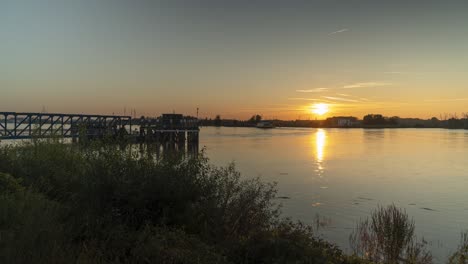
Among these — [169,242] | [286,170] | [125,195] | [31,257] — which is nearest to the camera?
[31,257]

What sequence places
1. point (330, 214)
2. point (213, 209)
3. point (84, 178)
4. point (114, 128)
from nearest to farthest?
point (84, 178)
point (213, 209)
point (330, 214)
point (114, 128)

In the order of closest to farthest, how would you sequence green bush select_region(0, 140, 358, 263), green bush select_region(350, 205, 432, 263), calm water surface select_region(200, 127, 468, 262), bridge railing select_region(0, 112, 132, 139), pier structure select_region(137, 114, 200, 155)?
green bush select_region(0, 140, 358, 263), green bush select_region(350, 205, 432, 263), calm water surface select_region(200, 127, 468, 262), bridge railing select_region(0, 112, 132, 139), pier structure select_region(137, 114, 200, 155)

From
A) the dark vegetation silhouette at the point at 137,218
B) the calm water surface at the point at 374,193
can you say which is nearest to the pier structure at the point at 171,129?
the calm water surface at the point at 374,193

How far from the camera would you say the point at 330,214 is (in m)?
17.7

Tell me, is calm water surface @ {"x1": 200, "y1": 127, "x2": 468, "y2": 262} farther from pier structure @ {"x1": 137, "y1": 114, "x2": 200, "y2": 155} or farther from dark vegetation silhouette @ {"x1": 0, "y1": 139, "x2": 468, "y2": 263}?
pier structure @ {"x1": 137, "y1": 114, "x2": 200, "y2": 155}

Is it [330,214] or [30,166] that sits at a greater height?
[30,166]

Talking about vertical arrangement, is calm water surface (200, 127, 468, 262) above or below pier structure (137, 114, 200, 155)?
below

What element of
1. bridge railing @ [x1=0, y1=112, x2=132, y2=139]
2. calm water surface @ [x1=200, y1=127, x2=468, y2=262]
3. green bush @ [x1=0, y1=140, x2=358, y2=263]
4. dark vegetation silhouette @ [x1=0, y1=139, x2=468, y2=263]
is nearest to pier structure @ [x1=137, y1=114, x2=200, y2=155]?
bridge railing @ [x1=0, y1=112, x2=132, y2=139]

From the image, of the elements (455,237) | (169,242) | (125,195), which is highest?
(125,195)

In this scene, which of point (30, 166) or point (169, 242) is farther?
point (30, 166)

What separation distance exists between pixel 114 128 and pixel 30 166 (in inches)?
1649

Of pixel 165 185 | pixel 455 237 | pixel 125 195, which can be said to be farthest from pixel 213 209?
pixel 455 237

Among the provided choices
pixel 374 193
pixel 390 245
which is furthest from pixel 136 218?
pixel 374 193

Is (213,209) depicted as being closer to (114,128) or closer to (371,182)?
(371,182)
